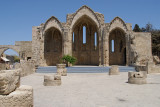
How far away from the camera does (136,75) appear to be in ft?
26.3

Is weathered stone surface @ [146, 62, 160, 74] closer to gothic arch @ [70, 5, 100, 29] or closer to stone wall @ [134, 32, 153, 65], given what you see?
stone wall @ [134, 32, 153, 65]

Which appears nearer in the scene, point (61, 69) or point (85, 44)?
point (61, 69)

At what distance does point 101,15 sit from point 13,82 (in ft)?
67.0

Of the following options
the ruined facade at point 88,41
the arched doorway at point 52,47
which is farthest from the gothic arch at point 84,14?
the arched doorway at point 52,47

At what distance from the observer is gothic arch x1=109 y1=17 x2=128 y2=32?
2133cm

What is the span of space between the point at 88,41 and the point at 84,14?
516 cm

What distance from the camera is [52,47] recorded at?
24.4 meters

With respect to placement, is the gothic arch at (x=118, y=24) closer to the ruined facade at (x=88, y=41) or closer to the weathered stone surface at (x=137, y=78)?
the ruined facade at (x=88, y=41)

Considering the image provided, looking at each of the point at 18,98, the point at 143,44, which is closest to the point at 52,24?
the point at 143,44

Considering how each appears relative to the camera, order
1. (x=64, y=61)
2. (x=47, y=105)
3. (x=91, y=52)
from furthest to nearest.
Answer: (x=91, y=52) < (x=64, y=61) < (x=47, y=105)

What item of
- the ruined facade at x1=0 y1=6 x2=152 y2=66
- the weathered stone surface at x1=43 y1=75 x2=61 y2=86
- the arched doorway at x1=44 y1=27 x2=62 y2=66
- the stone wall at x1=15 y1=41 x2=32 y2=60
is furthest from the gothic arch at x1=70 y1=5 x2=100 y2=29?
the weathered stone surface at x1=43 y1=75 x2=61 y2=86

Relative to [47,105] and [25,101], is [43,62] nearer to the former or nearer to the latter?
[47,105]

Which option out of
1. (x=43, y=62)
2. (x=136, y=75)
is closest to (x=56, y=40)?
(x=43, y=62)

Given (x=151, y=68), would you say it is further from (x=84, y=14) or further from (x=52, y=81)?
(x=84, y=14)
